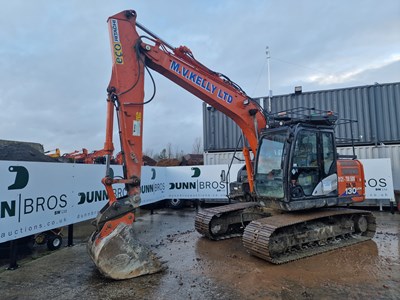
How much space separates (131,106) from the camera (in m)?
5.04

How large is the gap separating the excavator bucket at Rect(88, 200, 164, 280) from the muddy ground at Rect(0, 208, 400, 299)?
0.52 feet

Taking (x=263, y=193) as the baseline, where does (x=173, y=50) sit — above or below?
above

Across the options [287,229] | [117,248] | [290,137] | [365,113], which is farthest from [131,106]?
[365,113]

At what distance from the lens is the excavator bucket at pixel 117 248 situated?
4.35 metres

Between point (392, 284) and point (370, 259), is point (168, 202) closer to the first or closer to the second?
point (370, 259)

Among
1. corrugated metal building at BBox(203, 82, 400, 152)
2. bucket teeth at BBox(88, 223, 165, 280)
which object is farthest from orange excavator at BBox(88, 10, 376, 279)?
corrugated metal building at BBox(203, 82, 400, 152)

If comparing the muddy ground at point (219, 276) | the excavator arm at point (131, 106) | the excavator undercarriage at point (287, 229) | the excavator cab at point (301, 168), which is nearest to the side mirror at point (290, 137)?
the excavator cab at point (301, 168)

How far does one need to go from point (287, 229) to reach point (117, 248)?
119 inches

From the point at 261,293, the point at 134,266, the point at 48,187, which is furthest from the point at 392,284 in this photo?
the point at 48,187

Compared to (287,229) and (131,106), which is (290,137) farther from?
(131,106)

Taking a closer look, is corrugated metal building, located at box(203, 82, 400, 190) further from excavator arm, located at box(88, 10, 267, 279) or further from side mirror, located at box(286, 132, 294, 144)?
excavator arm, located at box(88, 10, 267, 279)

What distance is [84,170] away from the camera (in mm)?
7105

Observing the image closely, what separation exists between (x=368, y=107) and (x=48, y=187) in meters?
11.9

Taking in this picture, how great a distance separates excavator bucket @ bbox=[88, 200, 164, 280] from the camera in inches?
171
